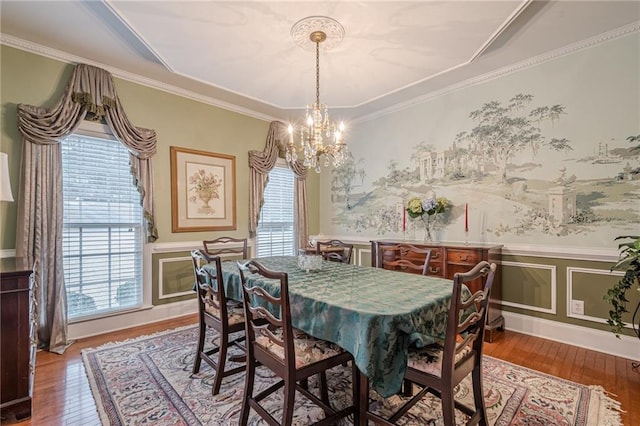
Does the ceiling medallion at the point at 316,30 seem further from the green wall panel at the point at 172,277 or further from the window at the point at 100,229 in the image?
the green wall panel at the point at 172,277

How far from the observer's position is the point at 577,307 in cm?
287

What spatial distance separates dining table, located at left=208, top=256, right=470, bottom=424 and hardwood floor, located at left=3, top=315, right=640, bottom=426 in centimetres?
132

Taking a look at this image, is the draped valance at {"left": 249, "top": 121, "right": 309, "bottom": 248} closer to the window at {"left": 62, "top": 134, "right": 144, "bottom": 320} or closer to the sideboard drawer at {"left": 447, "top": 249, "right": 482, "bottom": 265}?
the window at {"left": 62, "top": 134, "right": 144, "bottom": 320}

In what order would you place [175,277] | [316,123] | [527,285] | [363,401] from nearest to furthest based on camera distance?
[363,401] → [316,123] → [527,285] → [175,277]

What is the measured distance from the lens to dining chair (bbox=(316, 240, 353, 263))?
3.15 m

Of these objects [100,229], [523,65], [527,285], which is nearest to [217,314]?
[100,229]

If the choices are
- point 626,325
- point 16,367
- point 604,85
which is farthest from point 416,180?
point 16,367

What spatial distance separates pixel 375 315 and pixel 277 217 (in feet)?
12.0

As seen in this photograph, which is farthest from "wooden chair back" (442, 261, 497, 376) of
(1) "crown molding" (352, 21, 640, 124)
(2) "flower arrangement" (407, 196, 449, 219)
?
(1) "crown molding" (352, 21, 640, 124)

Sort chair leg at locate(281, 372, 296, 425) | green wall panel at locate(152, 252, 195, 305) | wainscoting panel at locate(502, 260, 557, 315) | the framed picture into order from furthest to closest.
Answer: the framed picture
green wall panel at locate(152, 252, 195, 305)
wainscoting panel at locate(502, 260, 557, 315)
chair leg at locate(281, 372, 296, 425)

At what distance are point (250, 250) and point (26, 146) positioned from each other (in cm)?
263

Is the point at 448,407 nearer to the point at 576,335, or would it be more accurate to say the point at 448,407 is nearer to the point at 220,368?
the point at 220,368

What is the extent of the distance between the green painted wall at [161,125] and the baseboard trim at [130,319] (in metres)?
0.82

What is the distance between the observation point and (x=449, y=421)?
4.46ft
